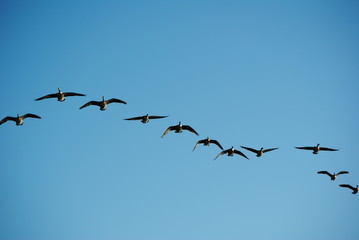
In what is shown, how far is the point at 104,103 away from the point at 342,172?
38806 millimetres

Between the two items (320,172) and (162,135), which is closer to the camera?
(162,135)

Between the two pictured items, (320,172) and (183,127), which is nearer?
Result: (183,127)

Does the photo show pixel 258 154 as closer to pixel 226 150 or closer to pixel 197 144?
pixel 226 150

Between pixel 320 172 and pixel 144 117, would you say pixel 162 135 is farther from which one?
pixel 320 172

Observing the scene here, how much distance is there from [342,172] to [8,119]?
162ft

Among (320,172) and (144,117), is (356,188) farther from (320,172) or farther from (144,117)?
(144,117)

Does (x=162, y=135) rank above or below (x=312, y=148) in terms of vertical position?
below

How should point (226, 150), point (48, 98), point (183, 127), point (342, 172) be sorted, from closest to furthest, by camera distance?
point (48, 98)
point (183, 127)
point (226, 150)
point (342, 172)

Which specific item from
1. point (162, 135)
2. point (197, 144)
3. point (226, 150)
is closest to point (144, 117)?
point (162, 135)

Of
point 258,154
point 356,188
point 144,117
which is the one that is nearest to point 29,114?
point 144,117

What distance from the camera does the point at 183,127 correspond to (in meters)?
60.1

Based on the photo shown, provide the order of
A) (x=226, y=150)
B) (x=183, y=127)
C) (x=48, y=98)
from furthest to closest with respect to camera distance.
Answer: (x=226, y=150)
(x=183, y=127)
(x=48, y=98)

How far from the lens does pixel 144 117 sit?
5756 cm

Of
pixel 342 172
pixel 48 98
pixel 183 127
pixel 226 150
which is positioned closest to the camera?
pixel 48 98
